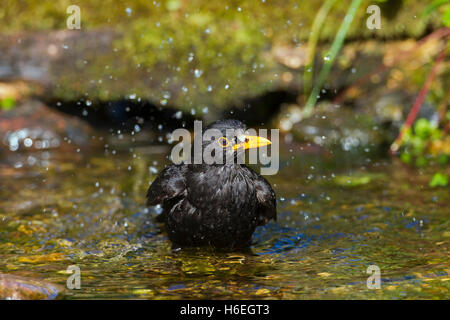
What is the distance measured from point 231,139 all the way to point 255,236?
1017mm

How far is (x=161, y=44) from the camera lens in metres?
8.23

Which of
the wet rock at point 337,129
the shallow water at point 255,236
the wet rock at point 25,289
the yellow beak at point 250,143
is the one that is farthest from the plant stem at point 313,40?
the wet rock at point 25,289

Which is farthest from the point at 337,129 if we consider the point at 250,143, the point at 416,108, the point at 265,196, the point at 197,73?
the point at 250,143

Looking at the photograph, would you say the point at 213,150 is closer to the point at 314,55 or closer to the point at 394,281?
the point at 394,281

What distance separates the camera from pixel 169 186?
4742 mm

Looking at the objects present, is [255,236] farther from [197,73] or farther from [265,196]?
[197,73]

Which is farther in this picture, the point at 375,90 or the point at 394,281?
the point at 375,90

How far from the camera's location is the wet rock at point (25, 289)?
3281mm

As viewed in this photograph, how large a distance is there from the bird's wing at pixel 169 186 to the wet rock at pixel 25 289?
136 cm

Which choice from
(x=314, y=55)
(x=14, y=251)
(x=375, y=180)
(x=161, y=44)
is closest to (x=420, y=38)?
(x=314, y=55)

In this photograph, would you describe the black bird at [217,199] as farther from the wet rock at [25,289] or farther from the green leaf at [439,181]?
the green leaf at [439,181]

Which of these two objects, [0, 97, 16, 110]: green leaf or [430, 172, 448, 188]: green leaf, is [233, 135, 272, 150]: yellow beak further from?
[0, 97, 16, 110]: green leaf

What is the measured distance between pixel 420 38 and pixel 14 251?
6.01 m

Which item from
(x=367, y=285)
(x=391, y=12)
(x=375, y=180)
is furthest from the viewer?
(x=391, y=12)
